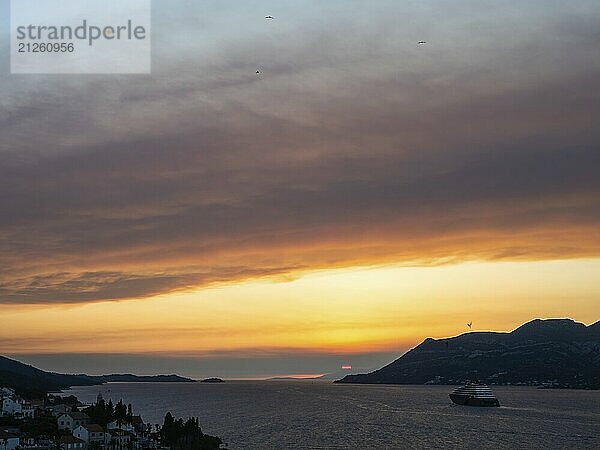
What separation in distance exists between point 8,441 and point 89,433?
39.3 feet

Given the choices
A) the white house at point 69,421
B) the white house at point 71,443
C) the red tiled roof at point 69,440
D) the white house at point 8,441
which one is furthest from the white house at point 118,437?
the white house at point 8,441

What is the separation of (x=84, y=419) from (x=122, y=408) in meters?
9.19

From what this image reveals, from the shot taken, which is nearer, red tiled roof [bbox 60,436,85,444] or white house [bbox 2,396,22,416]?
red tiled roof [bbox 60,436,85,444]

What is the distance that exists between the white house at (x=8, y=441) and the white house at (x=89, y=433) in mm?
9731

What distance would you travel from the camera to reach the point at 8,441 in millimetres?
84500

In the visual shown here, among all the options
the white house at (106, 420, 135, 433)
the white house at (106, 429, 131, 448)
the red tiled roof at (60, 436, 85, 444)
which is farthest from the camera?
the white house at (106, 420, 135, 433)

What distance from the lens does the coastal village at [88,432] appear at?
290 ft

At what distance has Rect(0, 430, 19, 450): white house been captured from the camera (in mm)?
83625

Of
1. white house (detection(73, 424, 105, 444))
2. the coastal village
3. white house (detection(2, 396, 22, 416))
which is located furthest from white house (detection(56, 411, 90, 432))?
white house (detection(2, 396, 22, 416))

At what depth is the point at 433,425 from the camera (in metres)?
163

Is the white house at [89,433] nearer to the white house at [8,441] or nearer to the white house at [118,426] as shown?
the white house at [118,426]

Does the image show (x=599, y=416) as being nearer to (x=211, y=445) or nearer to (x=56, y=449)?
(x=211, y=445)

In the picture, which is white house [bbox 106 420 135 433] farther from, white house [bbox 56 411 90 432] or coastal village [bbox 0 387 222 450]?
white house [bbox 56 411 90 432]

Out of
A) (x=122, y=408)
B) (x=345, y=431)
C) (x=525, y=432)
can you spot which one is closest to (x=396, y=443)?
(x=345, y=431)
